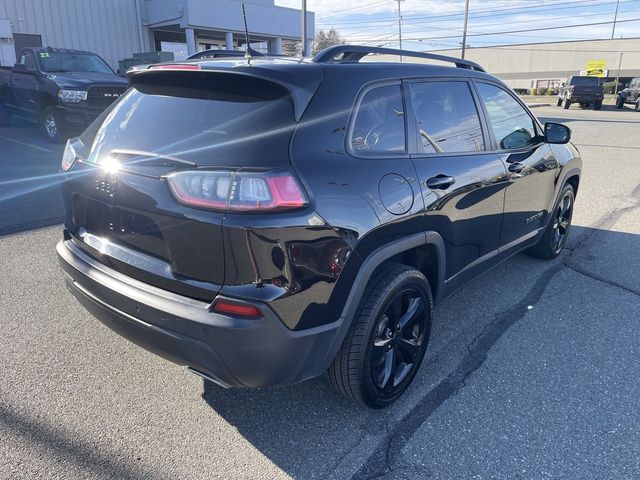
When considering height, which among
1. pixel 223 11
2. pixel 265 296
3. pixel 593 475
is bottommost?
pixel 593 475

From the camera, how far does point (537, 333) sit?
357cm

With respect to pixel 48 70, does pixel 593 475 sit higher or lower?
lower

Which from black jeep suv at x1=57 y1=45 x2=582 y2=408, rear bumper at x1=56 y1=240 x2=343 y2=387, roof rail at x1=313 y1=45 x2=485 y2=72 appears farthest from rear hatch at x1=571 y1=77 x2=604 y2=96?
rear bumper at x1=56 y1=240 x2=343 y2=387

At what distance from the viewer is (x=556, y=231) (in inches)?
193

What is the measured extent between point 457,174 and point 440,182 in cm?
23

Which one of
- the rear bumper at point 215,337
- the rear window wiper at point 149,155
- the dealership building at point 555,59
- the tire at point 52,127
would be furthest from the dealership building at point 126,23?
the dealership building at point 555,59

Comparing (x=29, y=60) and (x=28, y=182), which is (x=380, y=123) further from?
(x=29, y=60)

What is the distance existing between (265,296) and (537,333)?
7.73 feet

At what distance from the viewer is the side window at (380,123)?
251cm

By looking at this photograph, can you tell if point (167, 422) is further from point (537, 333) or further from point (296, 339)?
point (537, 333)

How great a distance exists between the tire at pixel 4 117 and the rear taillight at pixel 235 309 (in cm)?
1385

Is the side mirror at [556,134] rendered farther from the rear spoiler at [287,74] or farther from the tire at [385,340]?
the rear spoiler at [287,74]

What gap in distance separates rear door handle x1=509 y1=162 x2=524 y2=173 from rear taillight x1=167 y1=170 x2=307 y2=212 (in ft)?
7.05

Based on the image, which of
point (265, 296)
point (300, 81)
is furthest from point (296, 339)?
point (300, 81)
